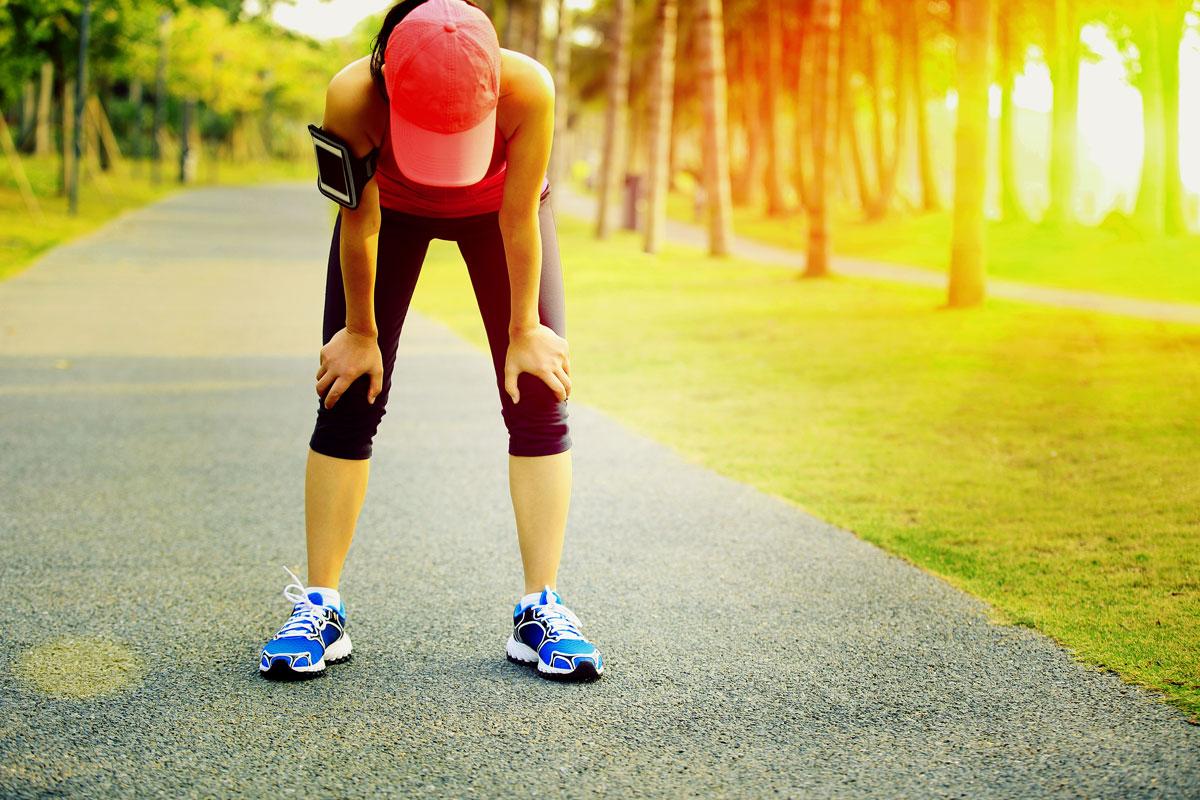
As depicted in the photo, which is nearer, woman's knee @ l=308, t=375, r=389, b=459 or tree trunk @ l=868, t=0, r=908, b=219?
woman's knee @ l=308, t=375, r=389, b=459

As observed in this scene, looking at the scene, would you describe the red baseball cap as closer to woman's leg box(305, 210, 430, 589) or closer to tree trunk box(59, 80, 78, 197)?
woman's leg box(305, 210, 430, 589)

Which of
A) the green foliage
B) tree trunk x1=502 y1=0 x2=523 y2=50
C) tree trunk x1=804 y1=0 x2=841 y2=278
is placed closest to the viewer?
tree trunk x1=804 y1=0 x2=841 y2=278

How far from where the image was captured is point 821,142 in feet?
53.9

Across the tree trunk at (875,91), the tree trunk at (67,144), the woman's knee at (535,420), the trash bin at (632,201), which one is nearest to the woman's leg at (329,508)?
the woman's knee at (535,420)

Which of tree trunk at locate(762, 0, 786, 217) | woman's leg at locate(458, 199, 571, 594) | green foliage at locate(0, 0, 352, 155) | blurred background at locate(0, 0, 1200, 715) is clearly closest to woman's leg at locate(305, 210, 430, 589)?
woman's leg at locate(458, 199, 571, 594)

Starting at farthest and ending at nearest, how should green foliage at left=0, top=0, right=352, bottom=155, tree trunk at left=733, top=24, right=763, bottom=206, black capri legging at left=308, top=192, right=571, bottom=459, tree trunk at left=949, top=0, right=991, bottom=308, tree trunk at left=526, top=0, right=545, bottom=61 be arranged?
tree trunk at left=733, top=24, right=763, bottom=206 < tree trunk at left=526, top=0, right=545, bottom=61 < green foliage at left=0, top=0, right=352, bottom=155 < tree trunk at left=949, top=0, right=991, bottom=308 < black capri legging at left=308, top=192, right=571, bottom=459

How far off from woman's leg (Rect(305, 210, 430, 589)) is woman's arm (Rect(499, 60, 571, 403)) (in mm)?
313

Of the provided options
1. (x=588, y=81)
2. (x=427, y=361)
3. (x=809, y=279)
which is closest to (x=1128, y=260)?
(x=809, y=279)

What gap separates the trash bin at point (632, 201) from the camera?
27031 mm

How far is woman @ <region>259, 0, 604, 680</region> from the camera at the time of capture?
8.27ft

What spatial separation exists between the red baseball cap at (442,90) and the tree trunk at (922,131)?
27978 mm

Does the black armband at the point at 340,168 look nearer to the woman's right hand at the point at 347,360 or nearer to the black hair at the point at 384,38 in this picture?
the black hair at the point at 384,38

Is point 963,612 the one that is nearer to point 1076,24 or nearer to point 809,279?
point 809,279

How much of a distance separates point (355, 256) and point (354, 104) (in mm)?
389
